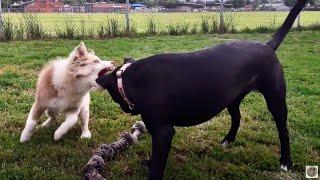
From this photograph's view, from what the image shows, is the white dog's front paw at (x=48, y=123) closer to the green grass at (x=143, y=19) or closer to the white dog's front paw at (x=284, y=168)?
the white dog's front paw at (x=284, y=168)

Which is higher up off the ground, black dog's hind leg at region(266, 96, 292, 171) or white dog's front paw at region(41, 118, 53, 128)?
black dog's hind leg at region(266, 96, 292, 171)

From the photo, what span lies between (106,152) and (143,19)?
1156 cm

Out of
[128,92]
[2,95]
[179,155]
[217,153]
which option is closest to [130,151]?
[179,155]

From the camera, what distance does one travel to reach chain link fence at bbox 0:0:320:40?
39.0ft

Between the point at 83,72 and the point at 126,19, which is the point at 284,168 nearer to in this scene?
the point at 83,72

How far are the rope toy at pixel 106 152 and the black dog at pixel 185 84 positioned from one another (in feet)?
1.89

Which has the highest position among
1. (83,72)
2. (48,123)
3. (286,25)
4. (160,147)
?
(286,25)

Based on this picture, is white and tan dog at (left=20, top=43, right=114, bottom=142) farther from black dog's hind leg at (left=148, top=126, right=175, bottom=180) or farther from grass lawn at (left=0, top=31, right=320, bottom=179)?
black dog's hind leg at (left=148, top=126, right=175, bottom=180)

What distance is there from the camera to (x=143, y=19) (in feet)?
50.0

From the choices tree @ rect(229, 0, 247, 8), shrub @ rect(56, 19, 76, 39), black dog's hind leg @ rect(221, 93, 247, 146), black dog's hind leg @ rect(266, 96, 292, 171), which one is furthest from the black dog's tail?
tree @ rect(229, 0, 247, 8)

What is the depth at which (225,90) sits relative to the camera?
3.52 m

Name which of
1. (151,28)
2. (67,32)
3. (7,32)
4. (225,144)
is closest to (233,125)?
(225,144)

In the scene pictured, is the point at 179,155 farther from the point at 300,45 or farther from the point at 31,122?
the point at 300,45

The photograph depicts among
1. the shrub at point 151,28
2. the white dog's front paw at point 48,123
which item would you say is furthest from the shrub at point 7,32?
the white dog's front paw at point 48,123
